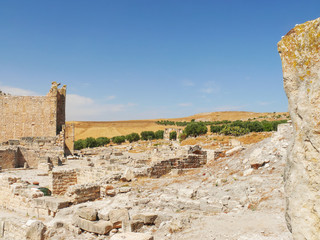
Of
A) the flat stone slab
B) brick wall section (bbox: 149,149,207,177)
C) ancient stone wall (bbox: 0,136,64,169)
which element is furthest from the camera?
ancient stone wall (bbox: 0,136,64,169)

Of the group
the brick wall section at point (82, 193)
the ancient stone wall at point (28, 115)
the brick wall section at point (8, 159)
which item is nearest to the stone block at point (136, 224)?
the brick wall section at point (82, 193)

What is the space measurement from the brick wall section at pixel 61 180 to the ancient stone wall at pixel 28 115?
71.2 ft

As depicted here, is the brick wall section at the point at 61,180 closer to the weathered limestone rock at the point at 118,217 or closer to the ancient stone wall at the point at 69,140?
the weathered limestone rock at the point at 118,217

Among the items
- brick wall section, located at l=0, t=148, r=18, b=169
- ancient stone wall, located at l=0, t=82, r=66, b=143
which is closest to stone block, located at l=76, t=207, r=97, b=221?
brick wall section, located at l=0, t=148, r=18, b=169

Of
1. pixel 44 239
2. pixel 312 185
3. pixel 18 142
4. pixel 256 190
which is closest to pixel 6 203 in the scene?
pixel 44 239

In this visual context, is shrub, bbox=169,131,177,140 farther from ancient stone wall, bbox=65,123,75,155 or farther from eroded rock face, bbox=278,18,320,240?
eroded rock face, bbox=278,18,320,240

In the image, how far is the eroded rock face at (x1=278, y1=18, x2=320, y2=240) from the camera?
2.62 meters

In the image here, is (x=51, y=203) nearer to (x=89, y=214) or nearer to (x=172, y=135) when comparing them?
(x=89, y=214)

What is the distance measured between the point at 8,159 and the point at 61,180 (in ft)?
38.3

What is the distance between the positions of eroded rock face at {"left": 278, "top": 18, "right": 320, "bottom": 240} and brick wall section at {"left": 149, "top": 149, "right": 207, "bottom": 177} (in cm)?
1032

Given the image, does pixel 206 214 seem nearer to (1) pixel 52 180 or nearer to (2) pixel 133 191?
(2) pixel 133 191

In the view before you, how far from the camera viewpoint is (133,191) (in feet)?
32.0

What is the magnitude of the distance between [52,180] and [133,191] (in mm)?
4197

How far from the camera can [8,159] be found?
858 inches
